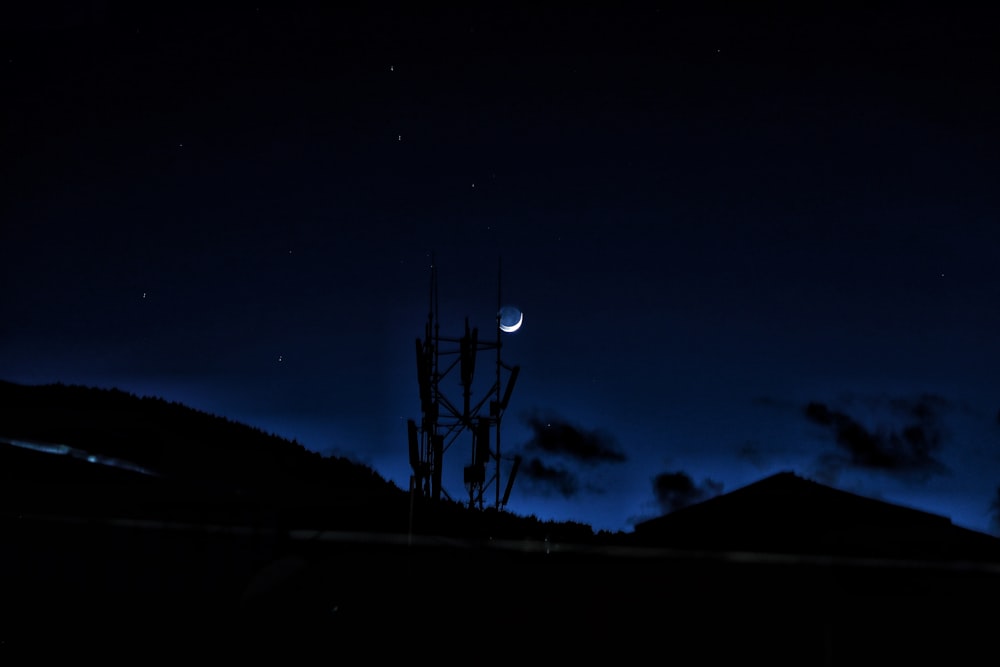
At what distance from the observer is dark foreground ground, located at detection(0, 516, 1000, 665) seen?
661 centimetres

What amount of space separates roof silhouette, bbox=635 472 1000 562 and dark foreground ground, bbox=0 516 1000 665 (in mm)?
4085

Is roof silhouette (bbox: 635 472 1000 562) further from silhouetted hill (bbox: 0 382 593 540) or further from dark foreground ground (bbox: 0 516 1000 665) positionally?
silhouetted hill (bbox: 0 382 593 540)

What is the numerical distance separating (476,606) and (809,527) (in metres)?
10.4

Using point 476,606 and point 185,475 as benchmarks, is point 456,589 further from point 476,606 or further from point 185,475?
point 185,475

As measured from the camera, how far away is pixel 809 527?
16.0m

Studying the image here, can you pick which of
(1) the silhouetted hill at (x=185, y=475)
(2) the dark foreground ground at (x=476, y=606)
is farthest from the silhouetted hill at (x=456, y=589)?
(1) the silhouetted hill at (x=185, y=475)

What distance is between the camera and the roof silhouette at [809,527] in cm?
1466

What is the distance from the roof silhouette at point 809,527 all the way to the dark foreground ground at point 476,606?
4085mm

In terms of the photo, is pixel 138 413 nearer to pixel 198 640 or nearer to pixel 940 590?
pixel 198 640

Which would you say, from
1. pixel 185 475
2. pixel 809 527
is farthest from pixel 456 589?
pixel 185 475

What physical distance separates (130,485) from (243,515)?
3.22 metres

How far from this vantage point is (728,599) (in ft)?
23.3

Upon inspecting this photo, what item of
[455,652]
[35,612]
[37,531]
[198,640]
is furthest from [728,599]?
[37,531]

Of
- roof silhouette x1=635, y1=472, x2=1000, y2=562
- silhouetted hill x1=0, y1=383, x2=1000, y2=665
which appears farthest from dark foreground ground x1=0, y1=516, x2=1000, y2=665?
roof silhouette x1=635, y1=472, x2=1000, y2=562
